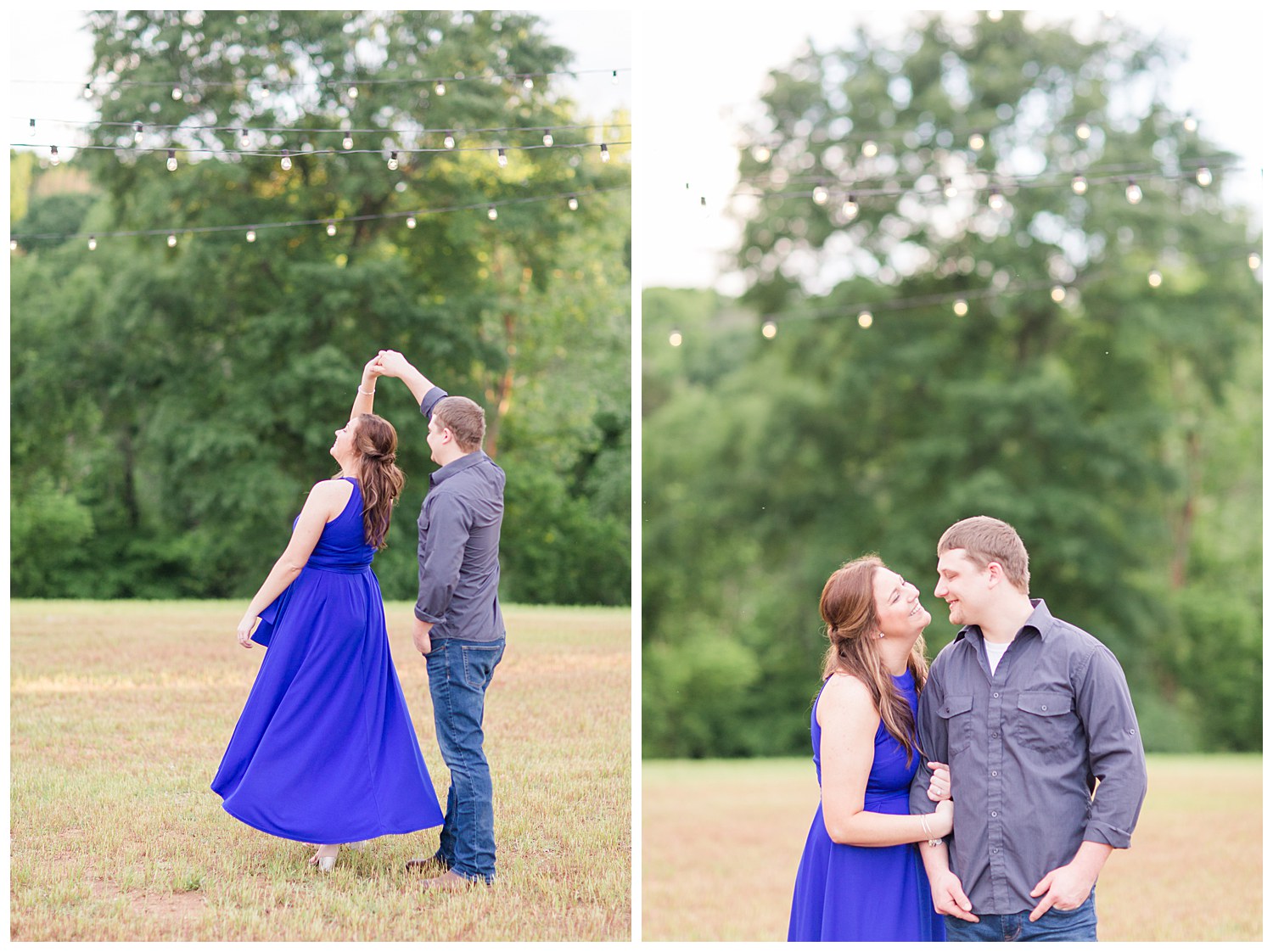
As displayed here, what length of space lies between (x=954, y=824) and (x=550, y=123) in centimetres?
782

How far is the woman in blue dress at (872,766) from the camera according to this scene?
2391mm

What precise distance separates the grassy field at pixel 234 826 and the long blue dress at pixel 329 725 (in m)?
0.21

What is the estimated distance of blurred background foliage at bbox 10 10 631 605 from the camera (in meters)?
9.70

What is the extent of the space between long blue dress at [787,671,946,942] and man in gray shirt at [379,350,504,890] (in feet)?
3.37

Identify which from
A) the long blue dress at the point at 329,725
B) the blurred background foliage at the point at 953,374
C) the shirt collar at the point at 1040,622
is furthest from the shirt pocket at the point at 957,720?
the blurred background foliage at the point at 953,374

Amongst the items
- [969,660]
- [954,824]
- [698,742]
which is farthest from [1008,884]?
[698,742]

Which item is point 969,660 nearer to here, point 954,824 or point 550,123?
point 954,824

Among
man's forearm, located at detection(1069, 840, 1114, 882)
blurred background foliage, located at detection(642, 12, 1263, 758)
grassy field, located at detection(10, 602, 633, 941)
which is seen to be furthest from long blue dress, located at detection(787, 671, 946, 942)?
blurred background foliage, located at detection(642, 12, 1263, 758)

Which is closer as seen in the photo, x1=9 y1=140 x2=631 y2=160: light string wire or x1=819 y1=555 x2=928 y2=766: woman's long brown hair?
x1=819 y1=555 x2=928 y2=766: woman's long brown hair

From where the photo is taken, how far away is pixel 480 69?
30.5 feet

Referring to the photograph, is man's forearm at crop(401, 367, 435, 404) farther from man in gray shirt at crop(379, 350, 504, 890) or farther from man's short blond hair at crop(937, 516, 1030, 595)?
man's short blond hair at crop(937, 516, 1030, 595)

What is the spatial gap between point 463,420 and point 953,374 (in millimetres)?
10598

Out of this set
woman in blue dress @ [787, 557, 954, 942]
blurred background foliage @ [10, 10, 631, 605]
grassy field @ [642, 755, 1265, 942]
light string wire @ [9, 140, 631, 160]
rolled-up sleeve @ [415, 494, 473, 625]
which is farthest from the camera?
blurred background foliage @ [10, 10, 631, 605]

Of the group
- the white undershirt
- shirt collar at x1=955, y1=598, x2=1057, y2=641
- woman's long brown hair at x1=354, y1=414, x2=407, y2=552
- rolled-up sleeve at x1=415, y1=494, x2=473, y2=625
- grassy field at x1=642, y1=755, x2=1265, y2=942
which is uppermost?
woman's long brown hair at x1=354, y1=414, x2=407, y2=552
